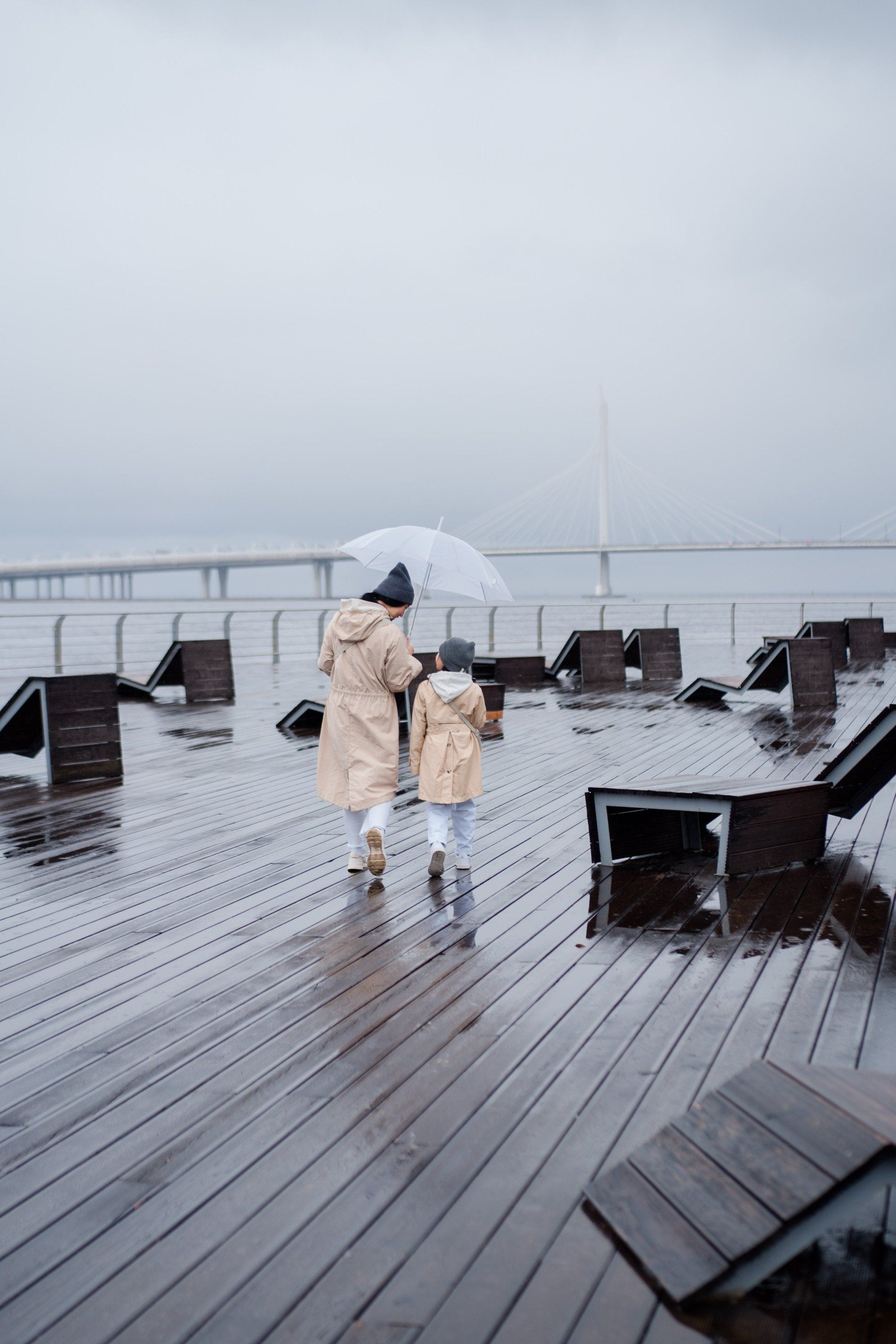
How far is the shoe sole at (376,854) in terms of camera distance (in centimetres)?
427

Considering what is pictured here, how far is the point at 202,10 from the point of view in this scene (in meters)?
17.2

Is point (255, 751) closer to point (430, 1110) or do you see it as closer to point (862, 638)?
point (430, 1110)

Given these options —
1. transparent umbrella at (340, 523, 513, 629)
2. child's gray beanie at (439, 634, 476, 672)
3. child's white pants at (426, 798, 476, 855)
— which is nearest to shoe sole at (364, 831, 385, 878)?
child's white pants at (426, 798, 476, 855)

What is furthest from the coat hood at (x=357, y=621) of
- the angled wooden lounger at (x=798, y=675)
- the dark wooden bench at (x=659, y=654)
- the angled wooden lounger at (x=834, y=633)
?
the angled wooden lounger at (x=834, y=633)

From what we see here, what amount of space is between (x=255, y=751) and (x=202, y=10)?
1522 centimetres

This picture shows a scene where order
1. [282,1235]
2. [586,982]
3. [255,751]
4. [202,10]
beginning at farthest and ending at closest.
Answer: [202,10] → [255,751] → [586,982] → [282,1235]

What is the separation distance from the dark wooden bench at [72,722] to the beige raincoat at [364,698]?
10.5 feet

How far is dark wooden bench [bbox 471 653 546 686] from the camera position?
13.9 meters

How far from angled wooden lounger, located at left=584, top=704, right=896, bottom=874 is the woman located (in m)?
0.94

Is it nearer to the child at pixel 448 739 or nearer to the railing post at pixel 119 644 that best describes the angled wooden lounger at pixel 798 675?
the child at pixel 448 739

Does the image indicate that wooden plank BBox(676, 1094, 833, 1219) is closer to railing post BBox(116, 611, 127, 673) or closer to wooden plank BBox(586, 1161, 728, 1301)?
wooden plank BBox(586, 1161, 728, 1301)

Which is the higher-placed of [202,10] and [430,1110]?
[202,10]

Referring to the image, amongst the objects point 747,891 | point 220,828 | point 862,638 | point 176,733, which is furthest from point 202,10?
point 747,891

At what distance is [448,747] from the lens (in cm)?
430
